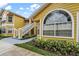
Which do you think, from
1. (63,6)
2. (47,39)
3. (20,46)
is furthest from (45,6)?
(20,46)

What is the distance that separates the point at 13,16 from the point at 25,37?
1.17 ft

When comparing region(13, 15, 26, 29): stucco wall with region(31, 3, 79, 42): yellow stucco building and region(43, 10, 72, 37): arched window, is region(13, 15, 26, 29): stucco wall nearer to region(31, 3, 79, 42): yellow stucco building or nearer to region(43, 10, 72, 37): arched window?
region(31, 3, 79, 42): yellow stucco building

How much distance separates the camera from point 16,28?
3207mm

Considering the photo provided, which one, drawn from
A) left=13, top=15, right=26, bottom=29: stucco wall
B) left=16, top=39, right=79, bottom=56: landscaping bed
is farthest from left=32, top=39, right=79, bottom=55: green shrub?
left=13, top=15, right=26, bottom=29: stucco wall

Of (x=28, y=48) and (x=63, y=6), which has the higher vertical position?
(x=63, y=6)

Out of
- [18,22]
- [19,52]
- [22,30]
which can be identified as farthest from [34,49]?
[18,22]

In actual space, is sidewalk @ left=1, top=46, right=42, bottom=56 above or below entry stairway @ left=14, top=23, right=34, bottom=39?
below

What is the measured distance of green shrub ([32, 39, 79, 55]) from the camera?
3098 mm

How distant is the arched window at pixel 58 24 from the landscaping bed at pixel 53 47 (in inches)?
5.1

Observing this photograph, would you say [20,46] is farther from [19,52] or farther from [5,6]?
[5,6]

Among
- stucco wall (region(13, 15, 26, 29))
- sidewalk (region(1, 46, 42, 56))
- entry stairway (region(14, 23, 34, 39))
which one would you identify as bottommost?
sidewalk (region(1, 46, 42, 56))

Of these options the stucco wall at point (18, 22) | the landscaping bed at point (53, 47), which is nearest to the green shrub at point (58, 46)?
the landscaping bed at point (53, 47)

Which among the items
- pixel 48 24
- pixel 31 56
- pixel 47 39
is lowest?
pixel 31 56

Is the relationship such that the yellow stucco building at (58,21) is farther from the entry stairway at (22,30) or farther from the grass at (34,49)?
the grass at (34,49)
